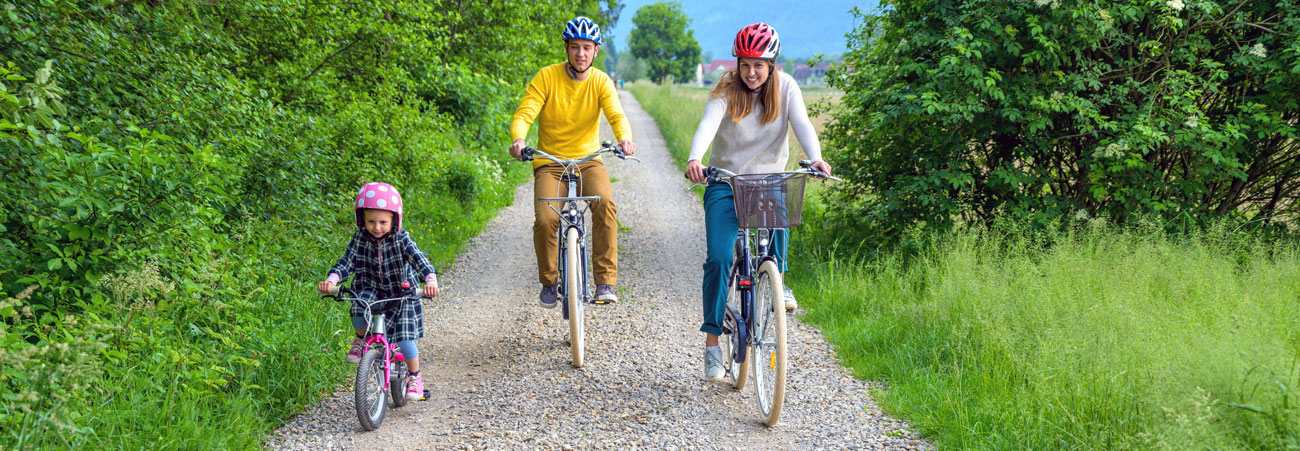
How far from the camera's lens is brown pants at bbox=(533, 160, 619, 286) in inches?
205

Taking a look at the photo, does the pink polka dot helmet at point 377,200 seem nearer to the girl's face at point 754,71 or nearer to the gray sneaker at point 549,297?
the gray sneaker at point 549,297

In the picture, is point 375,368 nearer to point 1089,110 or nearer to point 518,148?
point 518,148

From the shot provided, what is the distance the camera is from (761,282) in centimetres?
399

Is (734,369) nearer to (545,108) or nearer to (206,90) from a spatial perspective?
(545,108)

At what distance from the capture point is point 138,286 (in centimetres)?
354

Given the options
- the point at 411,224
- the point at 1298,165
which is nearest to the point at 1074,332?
the point at 1298,165

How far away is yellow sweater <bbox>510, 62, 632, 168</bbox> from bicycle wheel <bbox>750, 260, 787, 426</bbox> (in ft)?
5.64

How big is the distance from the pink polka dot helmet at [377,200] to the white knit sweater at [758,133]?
67.4 inches

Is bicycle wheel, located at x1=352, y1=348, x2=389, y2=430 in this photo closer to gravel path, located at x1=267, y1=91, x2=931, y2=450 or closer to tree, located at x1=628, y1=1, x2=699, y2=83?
gravel path, located at x1=267, y1=91, x2=931, y2=450

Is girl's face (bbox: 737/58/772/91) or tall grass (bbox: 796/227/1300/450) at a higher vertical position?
girl's face (bbox: 737/58/772/91)

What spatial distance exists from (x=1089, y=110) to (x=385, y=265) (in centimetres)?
536

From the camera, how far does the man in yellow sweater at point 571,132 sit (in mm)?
5180

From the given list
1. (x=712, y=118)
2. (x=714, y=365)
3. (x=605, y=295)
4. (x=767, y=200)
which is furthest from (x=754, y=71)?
(x=605, y=295)

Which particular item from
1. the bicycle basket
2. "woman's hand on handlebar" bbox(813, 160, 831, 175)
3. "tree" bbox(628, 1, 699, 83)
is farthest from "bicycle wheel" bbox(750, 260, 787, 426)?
"tree" bbox(628, 1, 699, 83)
